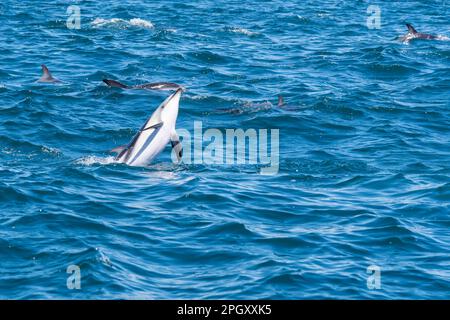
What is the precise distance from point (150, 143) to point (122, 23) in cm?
2262

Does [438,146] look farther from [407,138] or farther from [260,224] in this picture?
[260,224]

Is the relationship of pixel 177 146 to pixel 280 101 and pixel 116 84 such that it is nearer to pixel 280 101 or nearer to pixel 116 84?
pixel 280 101

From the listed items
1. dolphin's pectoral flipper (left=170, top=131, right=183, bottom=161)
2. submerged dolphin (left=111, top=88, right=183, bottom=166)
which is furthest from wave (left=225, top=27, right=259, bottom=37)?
dolphin's pectoral flipper (left=170, top=131, right=183, bottom=161)

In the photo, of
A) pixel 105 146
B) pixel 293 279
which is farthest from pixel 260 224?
pixel 105 146

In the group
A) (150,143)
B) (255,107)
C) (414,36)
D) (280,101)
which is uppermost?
(150,143)

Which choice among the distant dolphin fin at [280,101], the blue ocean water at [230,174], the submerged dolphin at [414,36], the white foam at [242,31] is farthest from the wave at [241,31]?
the distant dolphin fin at [280,101]

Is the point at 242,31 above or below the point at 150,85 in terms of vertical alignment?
below

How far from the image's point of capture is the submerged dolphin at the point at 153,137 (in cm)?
2348

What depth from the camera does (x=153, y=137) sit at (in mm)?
23500

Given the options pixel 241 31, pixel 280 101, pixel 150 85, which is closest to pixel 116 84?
pixel 150 85

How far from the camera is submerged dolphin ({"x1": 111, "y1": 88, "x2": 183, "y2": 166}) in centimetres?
2348

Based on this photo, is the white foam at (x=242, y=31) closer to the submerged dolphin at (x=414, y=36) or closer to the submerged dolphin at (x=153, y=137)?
the submerged dolphin at (x=414, y=36)

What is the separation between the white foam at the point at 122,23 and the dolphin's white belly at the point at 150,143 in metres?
21.4

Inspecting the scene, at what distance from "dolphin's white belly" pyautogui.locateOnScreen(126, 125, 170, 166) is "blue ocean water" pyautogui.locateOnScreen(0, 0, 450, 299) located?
1.64 ft
